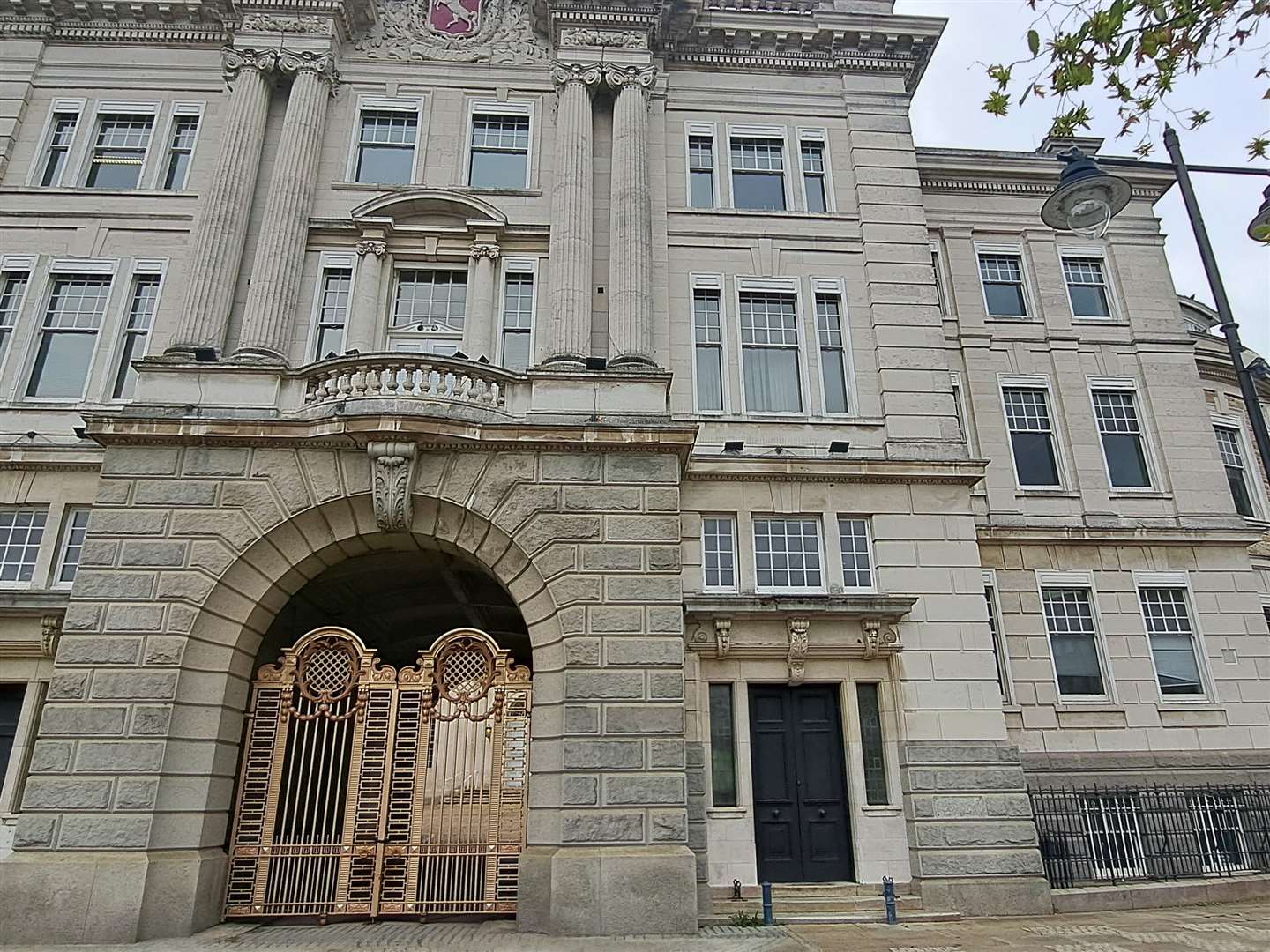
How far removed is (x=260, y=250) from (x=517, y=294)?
5.03m

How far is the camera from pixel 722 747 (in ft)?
Result: 45.3

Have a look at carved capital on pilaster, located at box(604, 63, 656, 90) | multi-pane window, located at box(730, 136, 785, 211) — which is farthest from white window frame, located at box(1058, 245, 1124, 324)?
carved capital on pilaster, located at box(604, 63, 656, 90)

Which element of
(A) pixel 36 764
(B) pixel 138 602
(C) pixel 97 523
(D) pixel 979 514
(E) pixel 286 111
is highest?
(E) pixel 286 111

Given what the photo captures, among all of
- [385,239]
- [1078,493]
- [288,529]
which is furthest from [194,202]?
[1078,493]

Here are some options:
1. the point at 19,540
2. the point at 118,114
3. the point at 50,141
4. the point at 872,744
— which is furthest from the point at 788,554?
the point at 50,141

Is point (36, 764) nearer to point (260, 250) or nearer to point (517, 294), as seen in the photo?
point (260, 250)

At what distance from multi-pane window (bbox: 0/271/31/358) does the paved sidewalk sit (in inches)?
465

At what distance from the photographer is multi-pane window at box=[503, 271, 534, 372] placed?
16.3 m

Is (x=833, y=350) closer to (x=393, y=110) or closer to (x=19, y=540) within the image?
(x=393, y=110)

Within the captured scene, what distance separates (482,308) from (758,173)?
706 centimetres

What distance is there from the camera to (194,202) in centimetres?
1738

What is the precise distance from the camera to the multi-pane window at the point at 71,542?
14734mm

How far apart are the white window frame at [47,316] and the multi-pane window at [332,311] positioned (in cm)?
418

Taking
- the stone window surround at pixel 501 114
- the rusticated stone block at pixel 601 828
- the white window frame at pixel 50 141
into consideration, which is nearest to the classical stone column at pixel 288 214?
the stone window surround at pixel 501 114
